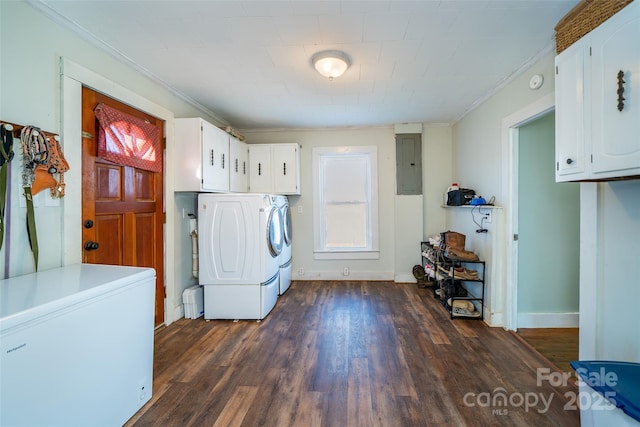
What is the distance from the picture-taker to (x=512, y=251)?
2574mm

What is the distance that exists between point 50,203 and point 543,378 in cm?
358

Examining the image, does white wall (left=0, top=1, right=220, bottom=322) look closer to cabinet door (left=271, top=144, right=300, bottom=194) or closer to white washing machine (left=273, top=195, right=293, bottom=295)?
white washing machine (left=273, top=195, right=293, bottom=295)

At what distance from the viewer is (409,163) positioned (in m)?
4.14

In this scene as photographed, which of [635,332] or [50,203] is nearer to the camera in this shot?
[635,332]

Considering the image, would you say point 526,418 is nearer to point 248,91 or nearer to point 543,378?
point 543,378

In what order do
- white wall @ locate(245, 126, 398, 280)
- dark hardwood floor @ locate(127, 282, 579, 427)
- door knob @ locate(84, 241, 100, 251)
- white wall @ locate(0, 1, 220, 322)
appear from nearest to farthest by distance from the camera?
1. white wall @ locate(0, 1, 220, 322)
2. dark hardwood floor @ locate(127, 282, 579, 427)
3. door knob @ locate(84, 241, 100, 251)
4. white wall @ locate(245, 126, 398, 280)

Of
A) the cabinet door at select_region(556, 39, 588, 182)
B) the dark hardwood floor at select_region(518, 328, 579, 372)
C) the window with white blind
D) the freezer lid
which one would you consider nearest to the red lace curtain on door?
the freezer lid

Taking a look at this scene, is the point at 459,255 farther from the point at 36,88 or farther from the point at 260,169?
the point at 36,88

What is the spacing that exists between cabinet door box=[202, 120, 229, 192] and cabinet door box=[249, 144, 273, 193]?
0.66 metres

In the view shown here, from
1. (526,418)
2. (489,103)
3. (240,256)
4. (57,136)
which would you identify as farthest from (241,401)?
(489,103)

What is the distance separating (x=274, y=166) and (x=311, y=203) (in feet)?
2.79

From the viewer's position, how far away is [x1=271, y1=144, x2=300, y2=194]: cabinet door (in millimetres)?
3996

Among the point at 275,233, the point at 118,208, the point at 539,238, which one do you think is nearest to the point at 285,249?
the point at 275,233

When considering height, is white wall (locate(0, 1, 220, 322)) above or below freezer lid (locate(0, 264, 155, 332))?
above
